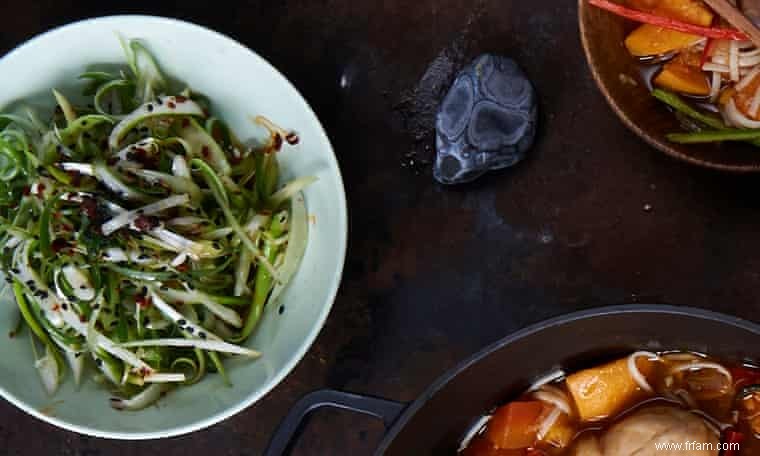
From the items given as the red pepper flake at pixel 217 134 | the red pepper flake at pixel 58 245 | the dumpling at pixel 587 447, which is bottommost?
the dumpling at pixel 587 447

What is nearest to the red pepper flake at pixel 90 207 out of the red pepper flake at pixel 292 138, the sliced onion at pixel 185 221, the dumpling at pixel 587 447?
the sliced onion at pixel 185 221

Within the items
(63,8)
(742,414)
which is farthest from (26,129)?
(742,414)

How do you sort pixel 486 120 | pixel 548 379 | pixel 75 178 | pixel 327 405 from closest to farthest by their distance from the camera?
pixel 327 405, pixel 75 178, pixel 548 379, pixel 486 120

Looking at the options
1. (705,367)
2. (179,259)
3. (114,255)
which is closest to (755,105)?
(705,367)

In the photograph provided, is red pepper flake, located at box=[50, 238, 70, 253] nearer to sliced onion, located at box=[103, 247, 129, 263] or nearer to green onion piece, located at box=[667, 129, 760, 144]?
sliced onion, located at box=[103, 247, 129, 263]

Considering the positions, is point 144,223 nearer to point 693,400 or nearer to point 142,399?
point 142,399

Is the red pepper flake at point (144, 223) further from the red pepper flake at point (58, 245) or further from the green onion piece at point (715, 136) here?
the green onion piece at point (715, 136)
